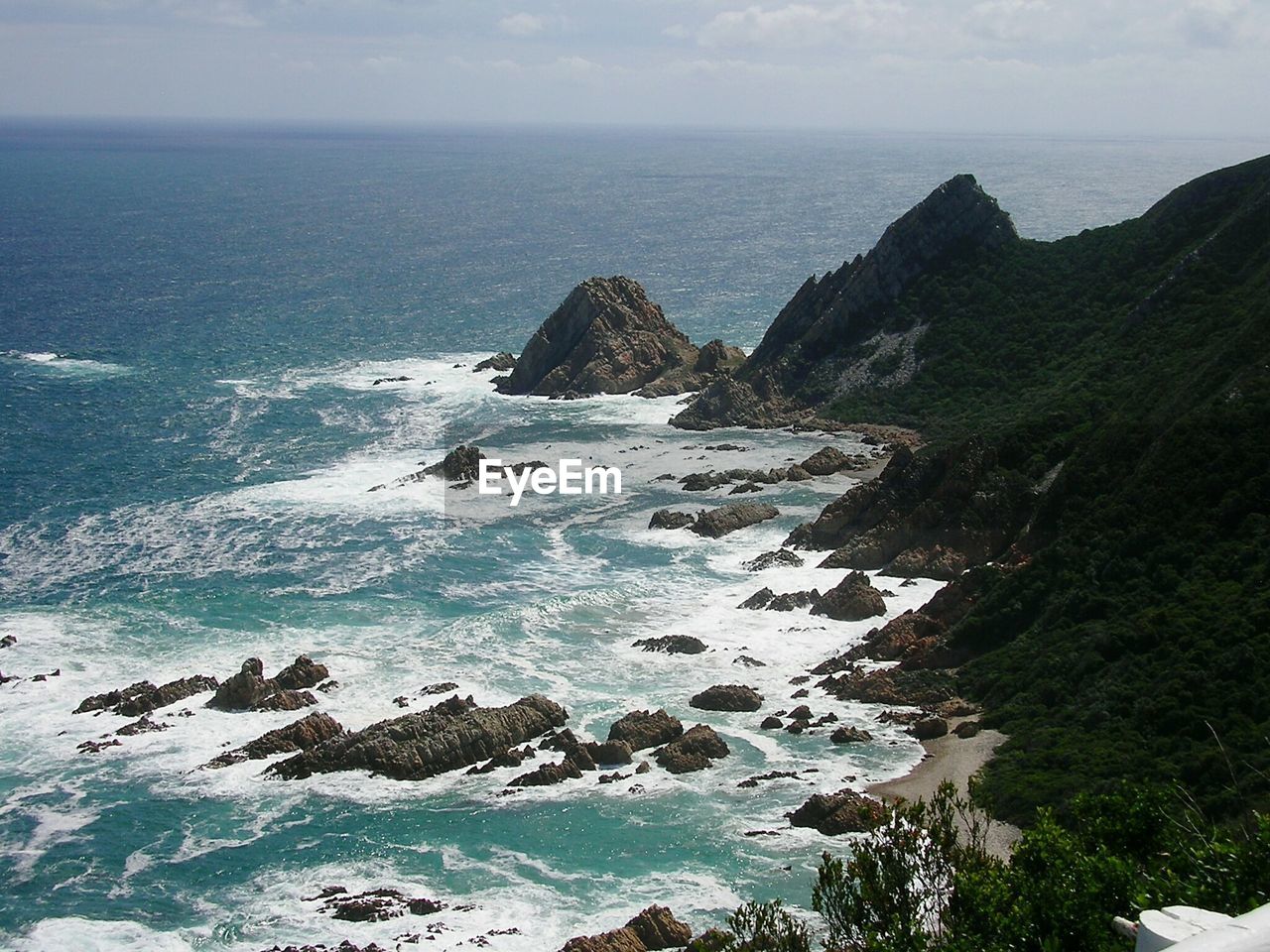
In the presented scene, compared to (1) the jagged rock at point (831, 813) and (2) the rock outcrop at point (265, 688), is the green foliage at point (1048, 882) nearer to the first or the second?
(1) the jagged rock at point (831, 813)

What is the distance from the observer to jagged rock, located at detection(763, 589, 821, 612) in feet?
205

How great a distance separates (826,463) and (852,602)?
79.1 feet

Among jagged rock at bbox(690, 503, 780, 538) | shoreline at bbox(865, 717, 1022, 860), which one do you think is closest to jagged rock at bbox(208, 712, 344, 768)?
shoreline at bbox(865, 717, 1022, 860)

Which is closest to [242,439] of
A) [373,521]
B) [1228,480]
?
[373,521]

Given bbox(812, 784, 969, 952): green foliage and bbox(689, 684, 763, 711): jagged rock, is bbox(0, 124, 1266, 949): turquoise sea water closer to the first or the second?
bbox(689, 684, 763, 711): jagged rock

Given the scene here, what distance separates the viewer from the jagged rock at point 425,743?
158 ft

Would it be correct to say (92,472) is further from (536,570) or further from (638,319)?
(638,319)

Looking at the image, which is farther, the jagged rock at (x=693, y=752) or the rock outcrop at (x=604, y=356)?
the rock outcrop at (x=604, y=356)

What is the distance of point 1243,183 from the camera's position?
97312 mm

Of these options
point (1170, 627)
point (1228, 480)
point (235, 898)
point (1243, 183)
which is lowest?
point (235, 898)

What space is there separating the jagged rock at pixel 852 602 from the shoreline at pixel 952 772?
35.2ft

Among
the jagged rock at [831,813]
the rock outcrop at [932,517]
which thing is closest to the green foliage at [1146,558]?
the rock outcrop at [932,517]

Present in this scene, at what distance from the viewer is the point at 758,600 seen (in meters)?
63.1

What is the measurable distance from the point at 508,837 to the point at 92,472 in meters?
52.4
